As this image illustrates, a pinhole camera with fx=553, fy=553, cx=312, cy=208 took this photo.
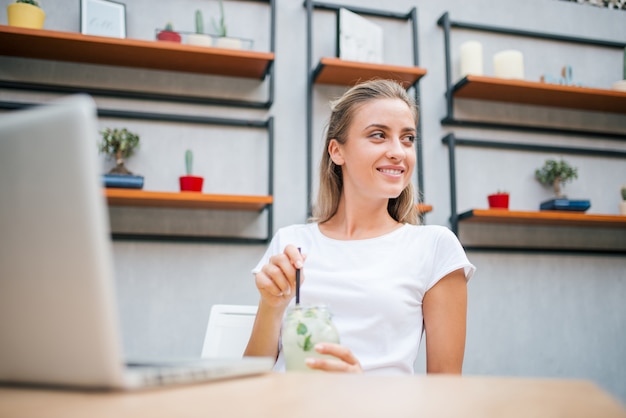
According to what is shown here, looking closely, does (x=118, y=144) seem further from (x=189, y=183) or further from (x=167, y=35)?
(x=167, y=35)

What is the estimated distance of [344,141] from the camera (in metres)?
1.70

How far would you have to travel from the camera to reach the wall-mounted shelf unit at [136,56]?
218 centimetres

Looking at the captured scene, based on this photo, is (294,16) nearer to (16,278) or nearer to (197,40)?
(197,40)

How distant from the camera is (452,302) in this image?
1.37 m

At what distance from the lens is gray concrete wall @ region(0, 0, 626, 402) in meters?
2.34

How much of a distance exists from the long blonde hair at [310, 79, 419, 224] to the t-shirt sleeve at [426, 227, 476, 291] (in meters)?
0.28

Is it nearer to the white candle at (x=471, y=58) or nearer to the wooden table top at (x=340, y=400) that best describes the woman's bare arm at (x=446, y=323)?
the wooden table top at (x=340, y=400)

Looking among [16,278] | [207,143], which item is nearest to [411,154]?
[207,143]

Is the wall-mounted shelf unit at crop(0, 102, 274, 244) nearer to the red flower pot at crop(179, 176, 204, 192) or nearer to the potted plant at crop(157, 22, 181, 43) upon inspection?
Result: the red flower pot at crop(179, 176, 204, 192)

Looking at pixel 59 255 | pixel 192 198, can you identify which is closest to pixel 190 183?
pixel 192 198

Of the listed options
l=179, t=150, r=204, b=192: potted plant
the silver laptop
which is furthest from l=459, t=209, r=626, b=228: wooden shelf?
the silver laptop

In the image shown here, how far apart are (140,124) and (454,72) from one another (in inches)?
61.6

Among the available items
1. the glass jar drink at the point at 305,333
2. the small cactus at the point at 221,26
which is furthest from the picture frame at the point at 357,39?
the glass jar drink at the point at 305,333

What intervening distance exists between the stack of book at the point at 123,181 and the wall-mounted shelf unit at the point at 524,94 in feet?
4.86
